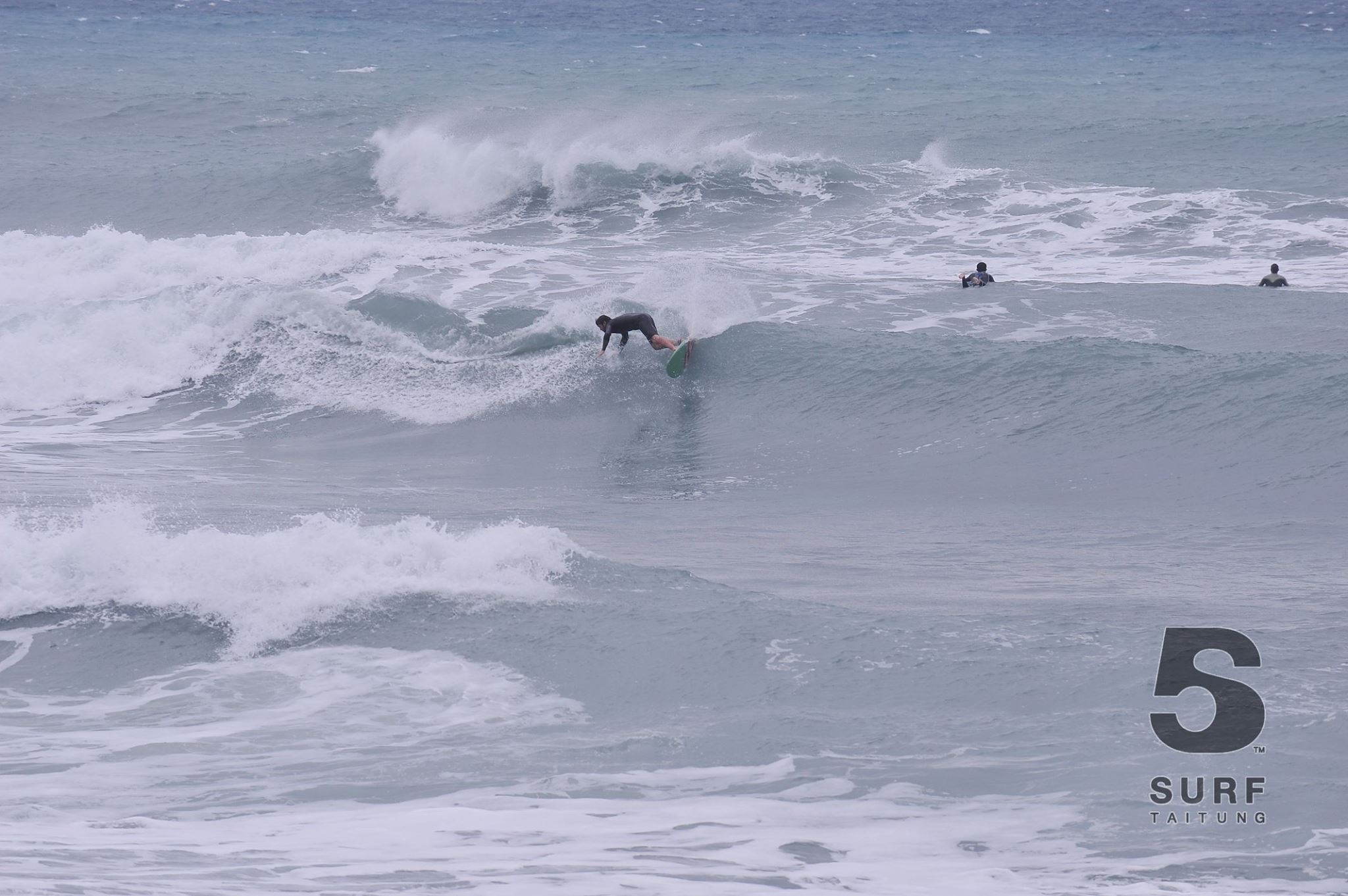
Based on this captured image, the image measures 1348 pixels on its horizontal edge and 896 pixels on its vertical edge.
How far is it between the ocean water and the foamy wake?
44 millimetres

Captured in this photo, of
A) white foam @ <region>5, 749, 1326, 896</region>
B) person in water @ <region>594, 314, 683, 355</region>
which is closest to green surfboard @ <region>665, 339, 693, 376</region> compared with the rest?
person in water @ <region>594, 314, 683, 355</region>

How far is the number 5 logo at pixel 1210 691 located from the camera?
6.82m

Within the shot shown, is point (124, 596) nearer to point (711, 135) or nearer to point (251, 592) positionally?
point (251, 592)

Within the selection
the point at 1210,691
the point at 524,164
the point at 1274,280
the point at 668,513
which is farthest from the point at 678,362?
the point at 524,164

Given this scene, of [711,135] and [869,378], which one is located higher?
[711,135]

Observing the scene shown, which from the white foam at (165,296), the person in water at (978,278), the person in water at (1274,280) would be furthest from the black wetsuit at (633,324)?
the person in water at (1274,280)

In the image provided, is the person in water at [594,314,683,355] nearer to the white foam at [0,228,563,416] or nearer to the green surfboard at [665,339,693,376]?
the green surfboard at [665,339,693,376]

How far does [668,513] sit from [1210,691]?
17.5 feet

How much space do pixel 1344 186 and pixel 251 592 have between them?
2274cm

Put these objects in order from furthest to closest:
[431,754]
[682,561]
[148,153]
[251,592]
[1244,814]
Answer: [148,153]
[682,561]
[251,592]
[431,754]
[1244,814]

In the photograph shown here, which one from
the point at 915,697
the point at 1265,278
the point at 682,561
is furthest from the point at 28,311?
the point at 1265,278

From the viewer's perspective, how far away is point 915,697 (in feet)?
24.7

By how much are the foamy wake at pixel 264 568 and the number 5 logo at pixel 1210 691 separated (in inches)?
156
